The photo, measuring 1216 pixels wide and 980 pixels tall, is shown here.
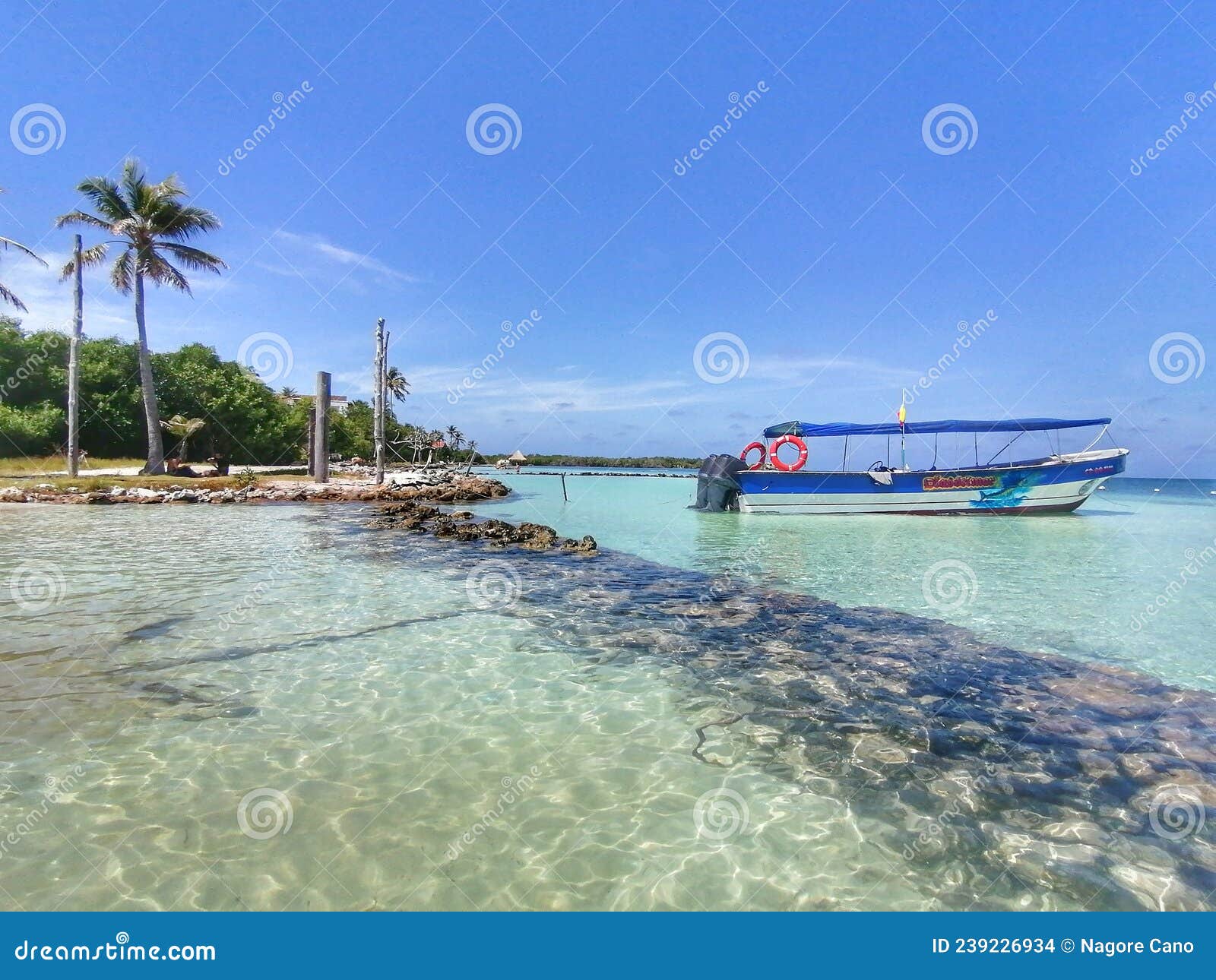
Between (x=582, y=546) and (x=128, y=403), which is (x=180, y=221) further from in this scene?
(x=582, y=546)

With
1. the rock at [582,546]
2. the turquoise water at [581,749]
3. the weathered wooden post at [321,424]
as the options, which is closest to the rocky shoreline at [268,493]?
the weathered wooden post at [321,424]

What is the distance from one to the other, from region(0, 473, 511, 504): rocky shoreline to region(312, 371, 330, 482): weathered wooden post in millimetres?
839

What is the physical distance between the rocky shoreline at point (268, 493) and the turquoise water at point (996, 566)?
3.74 metres

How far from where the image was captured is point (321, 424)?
28.4 metres

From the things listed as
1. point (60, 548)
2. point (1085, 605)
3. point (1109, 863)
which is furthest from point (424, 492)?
point (1109, 863)

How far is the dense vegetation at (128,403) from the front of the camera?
95.8 ft

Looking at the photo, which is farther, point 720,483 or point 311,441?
point 311,441

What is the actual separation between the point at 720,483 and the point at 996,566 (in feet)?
50.3

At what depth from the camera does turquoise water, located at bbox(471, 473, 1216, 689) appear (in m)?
8.29

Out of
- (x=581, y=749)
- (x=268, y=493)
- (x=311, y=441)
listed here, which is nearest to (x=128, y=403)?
(x=311, y=441)

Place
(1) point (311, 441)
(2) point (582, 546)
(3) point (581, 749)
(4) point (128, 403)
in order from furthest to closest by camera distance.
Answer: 1. (1) point (311, 441)
2. (4) point (128, 403)
3. (2) point (582, 546)
4. (3) point (581, 749)

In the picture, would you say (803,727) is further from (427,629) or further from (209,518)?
(209,518)

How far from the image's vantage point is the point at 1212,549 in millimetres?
18891

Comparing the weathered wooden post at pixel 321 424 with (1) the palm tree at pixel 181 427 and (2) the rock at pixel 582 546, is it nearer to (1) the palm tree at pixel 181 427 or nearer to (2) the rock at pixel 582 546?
(1) the palm tree at pixel 181 427
